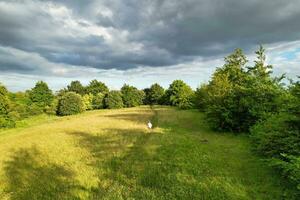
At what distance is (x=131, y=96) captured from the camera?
5217 inches

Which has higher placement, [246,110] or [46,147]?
[246,110]

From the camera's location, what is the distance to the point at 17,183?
792 inches

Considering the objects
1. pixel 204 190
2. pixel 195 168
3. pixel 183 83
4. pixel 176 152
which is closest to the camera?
pixel 204 190

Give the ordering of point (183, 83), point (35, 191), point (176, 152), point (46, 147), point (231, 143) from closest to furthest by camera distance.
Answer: point (35, 191)
point (176, 152)
point (231, 143)
point (46, 147)
point (183, 83)

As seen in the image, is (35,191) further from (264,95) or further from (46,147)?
(264,95)

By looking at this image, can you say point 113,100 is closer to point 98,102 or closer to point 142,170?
point 98,102

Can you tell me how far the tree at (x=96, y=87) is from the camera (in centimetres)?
15273

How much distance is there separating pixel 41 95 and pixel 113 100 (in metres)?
25.8

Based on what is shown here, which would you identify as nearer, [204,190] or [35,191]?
[204,190]

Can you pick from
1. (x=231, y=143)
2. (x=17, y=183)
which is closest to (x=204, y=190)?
(x=17, y=183)

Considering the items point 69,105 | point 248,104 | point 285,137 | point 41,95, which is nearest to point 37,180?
point 285,137

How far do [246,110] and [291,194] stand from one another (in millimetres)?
21109

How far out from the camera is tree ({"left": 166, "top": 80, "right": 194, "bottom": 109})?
93.9 m

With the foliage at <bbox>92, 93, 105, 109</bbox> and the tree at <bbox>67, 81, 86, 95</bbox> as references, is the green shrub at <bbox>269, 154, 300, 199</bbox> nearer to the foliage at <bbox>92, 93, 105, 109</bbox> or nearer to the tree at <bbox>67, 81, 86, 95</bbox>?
the foliage at <bbox>92, 93, 105, 109</bbox>
